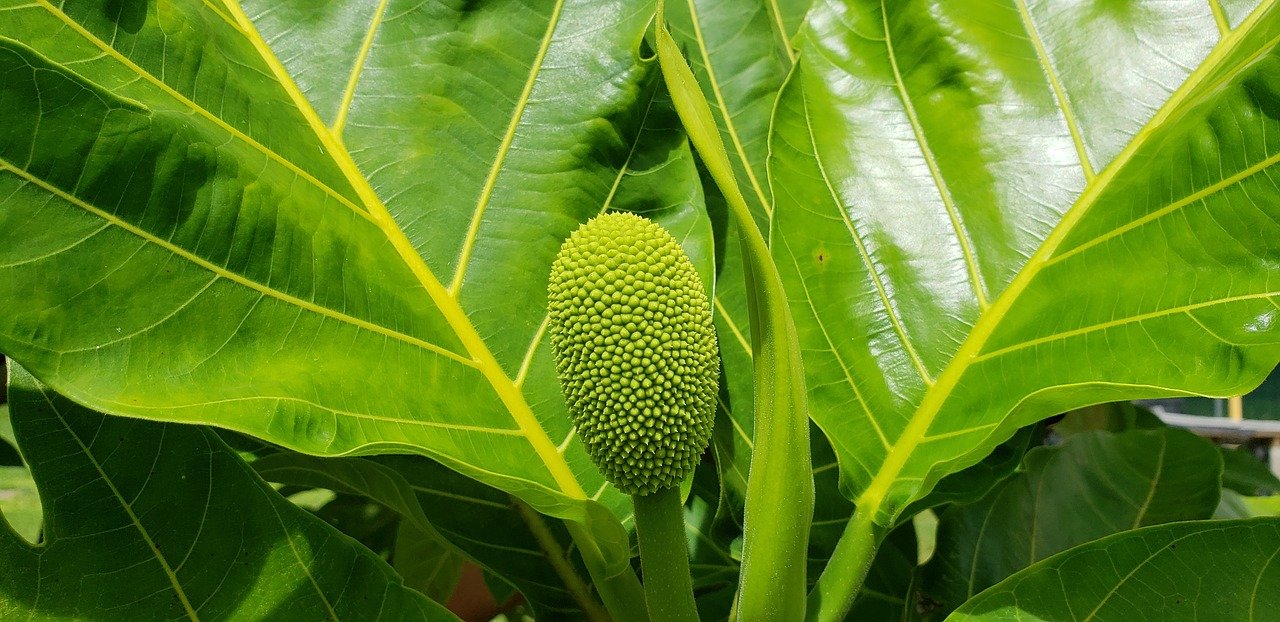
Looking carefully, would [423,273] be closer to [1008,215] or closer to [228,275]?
[228,275]

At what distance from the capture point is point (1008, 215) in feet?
2.72

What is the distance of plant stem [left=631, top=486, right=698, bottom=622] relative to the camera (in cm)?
67

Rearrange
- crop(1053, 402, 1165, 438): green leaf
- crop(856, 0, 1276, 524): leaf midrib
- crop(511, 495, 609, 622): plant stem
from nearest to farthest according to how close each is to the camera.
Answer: crop(856, 0, 1276, 524): leaf midrib < crop(511, 495, 609, 622): plant stem < crop(1053, 402, 1165, 438): green leaf

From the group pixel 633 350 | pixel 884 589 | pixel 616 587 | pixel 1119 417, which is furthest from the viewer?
pixel 1119 417

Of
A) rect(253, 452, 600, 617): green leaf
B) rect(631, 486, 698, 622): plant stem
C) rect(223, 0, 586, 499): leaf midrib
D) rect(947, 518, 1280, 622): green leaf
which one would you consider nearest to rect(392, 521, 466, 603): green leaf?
rect(253, 452, 600, 617): green leaf

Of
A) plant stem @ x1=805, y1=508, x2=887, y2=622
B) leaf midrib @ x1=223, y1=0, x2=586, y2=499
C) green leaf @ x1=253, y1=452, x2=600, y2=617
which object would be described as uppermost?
leaf midrib @ x1=223, y1=0, x2=586, y2=499

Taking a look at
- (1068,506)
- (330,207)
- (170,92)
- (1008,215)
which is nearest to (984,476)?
(1068,506)

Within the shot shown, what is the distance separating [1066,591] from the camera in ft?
2.26

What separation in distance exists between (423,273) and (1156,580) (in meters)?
0.58

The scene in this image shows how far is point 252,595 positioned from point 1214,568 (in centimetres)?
64

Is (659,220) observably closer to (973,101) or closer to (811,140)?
(811,140)

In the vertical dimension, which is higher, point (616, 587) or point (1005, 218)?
point (1005, 218)

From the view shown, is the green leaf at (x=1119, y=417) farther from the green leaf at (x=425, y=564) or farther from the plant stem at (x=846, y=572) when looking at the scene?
the green leaf at (x=425, y=564)

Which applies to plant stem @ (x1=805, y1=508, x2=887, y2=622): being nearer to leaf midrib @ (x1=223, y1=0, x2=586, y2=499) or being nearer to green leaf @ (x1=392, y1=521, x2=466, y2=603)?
leaf midrib @ (x1=223, y1=0, x2=586, y2=499)
